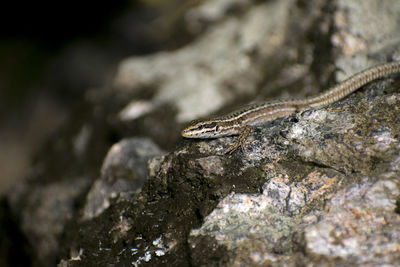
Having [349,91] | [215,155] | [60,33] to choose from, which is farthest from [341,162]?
[60,33]

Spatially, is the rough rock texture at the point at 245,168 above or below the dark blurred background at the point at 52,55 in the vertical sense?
below

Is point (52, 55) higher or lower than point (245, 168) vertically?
higher

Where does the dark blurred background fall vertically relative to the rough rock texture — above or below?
above

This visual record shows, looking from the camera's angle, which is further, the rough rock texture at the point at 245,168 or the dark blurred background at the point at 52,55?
the dark blurred background at the point at 52,55

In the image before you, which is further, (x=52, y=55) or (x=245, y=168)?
(x=52, y=55)
